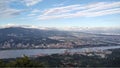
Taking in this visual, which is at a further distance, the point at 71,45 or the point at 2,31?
the point at 2,31

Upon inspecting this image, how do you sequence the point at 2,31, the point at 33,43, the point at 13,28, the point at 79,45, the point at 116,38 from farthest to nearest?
1. the point at 13,28
2. the point at 2,31
3. the point at 116,38
4. the point at 33,43
5. the point at 79,45

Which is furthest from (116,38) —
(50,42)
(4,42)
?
(4,42)

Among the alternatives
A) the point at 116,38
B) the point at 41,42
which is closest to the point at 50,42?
the point at 41,42

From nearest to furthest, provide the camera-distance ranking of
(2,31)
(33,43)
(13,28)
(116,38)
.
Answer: (33,43)
(116,38)
(2,31)
(13,28)

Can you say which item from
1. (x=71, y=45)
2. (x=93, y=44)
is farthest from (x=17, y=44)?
(x=93, y=44)

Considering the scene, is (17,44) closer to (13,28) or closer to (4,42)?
(4,42)

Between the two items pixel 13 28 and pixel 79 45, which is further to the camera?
pixel 13 28

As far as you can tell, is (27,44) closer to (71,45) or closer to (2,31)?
(71,45)

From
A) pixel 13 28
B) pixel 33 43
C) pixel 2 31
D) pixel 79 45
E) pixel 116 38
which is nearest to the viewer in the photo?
pixel 79 45

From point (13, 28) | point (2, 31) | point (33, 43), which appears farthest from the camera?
point (13, 28)

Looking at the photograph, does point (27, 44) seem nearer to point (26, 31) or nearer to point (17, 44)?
point (17, 44)
